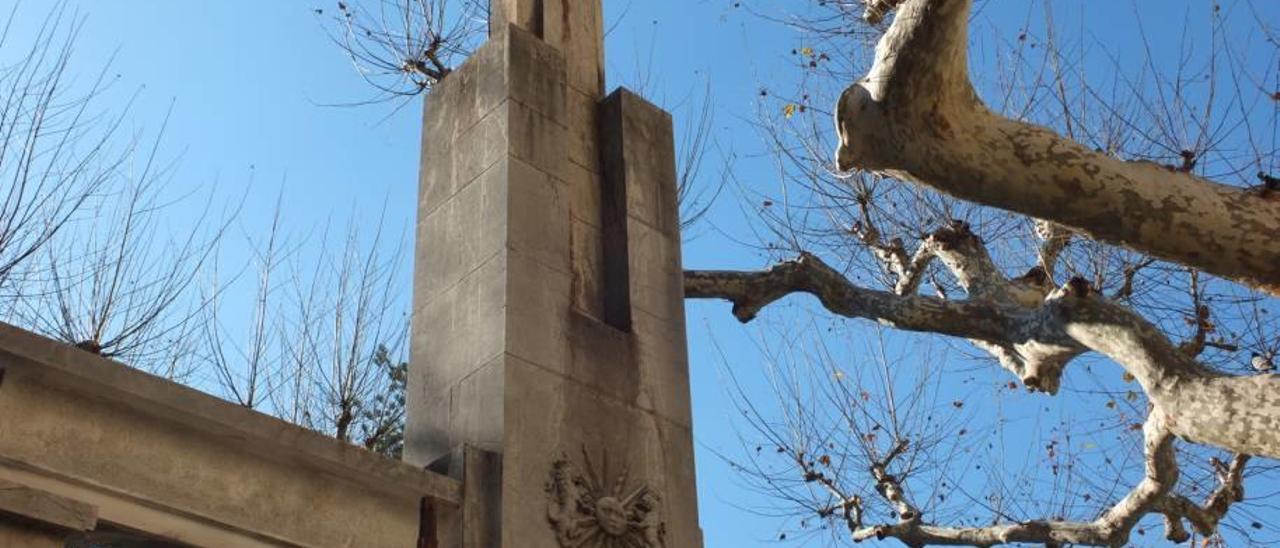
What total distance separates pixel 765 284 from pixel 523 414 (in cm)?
414

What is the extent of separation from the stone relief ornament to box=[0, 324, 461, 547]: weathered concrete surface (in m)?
0.53

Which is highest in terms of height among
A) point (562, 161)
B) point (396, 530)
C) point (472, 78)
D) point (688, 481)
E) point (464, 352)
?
point (472, 78)

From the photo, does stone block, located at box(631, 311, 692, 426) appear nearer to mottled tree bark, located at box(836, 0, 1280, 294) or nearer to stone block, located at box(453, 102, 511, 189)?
stone block, located at box(453, 102, 511, 189)

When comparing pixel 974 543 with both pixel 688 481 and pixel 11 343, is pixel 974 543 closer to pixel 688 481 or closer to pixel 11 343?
pixel 688 481

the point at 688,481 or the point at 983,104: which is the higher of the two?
the point at 983,104

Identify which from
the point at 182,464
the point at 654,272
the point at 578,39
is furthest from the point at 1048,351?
the point at 182,464

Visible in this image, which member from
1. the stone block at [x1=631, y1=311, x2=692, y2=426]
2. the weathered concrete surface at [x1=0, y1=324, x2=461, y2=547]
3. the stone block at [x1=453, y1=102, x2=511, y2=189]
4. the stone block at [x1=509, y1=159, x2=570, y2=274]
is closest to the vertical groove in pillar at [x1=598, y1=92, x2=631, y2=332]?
the stone block at [x1=631, y1=311, x2=692, y2=426]

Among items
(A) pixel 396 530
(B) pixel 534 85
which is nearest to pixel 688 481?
(A) pixel 396 530

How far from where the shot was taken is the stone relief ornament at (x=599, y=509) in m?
7.54

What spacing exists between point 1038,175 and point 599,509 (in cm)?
277

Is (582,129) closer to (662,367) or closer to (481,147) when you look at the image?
(481,147)

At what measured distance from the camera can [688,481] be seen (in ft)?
27.4

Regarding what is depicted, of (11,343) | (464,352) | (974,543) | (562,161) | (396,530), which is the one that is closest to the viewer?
(11,343)

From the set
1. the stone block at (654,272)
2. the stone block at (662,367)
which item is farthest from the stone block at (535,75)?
the stone block at (662,367)
